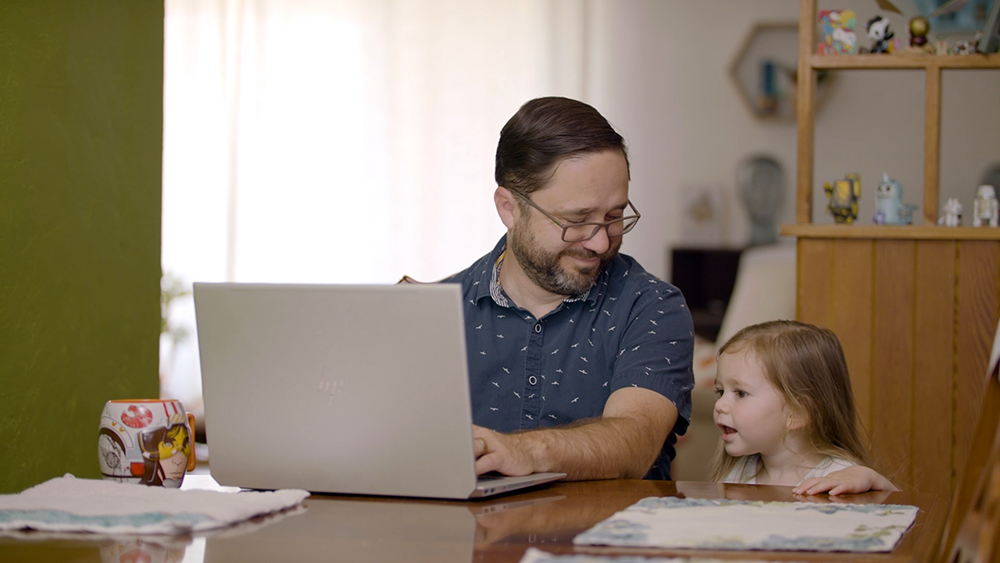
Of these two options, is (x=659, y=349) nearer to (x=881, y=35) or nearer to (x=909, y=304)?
(x=909, y=304)

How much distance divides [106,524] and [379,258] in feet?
12.2

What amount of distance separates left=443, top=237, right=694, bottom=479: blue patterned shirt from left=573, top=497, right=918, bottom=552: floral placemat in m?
0.56

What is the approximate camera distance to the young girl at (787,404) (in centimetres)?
159

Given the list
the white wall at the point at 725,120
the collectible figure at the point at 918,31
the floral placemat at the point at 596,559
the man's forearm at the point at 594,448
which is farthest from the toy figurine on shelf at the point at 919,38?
the white wall at the point at 725,120

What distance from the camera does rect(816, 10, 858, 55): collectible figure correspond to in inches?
88.9

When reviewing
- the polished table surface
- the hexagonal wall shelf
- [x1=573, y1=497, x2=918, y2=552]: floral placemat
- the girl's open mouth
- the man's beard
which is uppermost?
the hexagonal wall shelf

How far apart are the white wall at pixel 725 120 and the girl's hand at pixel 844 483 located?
3.49 metres

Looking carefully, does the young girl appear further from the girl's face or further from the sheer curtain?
the sheer curtain

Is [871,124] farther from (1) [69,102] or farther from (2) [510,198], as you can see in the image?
(1) [69,102]

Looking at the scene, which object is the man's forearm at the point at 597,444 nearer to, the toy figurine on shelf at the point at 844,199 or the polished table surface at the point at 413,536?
the polished table surface at the point at 413,536

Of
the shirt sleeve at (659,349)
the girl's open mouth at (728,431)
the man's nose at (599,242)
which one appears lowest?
the girl's open mouth at (728,431)

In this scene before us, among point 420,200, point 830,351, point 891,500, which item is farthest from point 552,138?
point 420,200

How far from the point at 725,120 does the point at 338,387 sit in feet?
13.1

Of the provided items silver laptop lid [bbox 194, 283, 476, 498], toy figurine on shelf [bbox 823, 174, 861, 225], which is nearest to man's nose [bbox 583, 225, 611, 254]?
silver laptop lid [bbox 194, 283, 476, 498]
